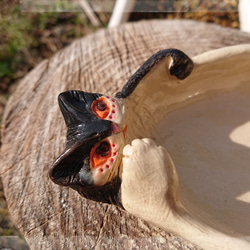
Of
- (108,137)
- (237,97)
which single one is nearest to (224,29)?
(237,97)

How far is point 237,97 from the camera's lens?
3.51 feet

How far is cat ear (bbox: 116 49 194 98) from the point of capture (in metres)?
0.88

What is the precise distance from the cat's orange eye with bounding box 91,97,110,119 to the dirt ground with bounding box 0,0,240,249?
130 centimetres

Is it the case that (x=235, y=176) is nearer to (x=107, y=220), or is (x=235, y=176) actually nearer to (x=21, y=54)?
(x=107, y=220)

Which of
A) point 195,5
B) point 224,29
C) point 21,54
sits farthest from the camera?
point 21,54

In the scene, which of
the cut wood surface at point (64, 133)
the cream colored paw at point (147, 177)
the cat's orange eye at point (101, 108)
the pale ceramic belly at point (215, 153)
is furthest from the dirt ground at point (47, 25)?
the cream colored paw at point (147, 177)

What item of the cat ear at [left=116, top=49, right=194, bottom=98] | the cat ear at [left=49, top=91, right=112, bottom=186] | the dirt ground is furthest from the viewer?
the dirt ground

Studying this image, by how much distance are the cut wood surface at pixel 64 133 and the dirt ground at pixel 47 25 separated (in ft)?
2.16

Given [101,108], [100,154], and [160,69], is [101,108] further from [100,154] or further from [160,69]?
[160,69]

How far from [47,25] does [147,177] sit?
6.67ft

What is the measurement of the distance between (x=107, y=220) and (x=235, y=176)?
1.40 ft

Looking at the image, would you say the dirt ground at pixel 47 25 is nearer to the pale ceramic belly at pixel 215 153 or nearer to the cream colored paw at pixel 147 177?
the pale ceramic belly at pixel 215 153

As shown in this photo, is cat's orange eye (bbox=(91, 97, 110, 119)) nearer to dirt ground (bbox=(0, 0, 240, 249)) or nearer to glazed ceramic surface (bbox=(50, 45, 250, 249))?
glazed ceramic surface (bbox=(50, 45, 250, 249))

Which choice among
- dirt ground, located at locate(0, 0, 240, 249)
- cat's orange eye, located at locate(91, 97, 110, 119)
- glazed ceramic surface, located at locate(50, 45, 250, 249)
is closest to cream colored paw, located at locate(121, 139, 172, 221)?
glazed ceramic surface, located at locate(50, 45, 250, 249)
